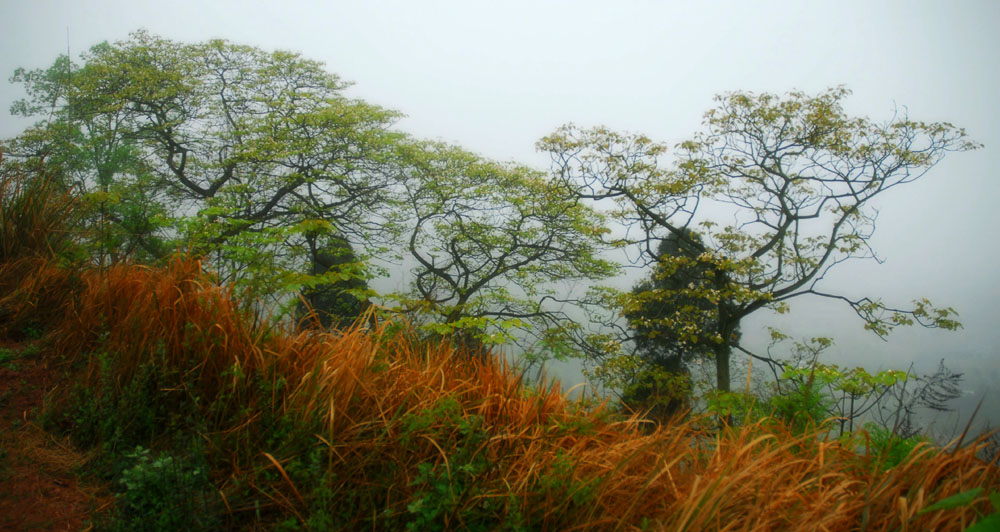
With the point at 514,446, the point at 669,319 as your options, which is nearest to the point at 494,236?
the point at 669,319

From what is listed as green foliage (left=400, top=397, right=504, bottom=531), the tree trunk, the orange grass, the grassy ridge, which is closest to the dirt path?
the grassy ridge

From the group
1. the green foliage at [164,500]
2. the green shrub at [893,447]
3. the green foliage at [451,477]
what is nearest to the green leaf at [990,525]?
the green foliage at [451,477]

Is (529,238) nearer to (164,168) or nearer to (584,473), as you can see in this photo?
(164,168)

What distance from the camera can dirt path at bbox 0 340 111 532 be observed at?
1646mm

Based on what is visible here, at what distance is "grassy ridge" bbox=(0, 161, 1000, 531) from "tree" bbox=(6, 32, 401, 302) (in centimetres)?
790

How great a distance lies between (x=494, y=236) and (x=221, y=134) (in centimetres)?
674

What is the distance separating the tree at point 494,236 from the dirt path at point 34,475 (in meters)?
8.82

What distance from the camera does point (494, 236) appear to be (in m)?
11.7

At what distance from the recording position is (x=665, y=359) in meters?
10.5

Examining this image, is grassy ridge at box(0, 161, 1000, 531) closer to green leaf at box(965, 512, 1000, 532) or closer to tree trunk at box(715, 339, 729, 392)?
green leaf at box(965, 512, 1000, 532)

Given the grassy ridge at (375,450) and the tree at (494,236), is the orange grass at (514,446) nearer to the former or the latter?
the grassy ridge at (375,450)

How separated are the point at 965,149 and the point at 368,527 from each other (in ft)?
37.3

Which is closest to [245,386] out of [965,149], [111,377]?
[111,377]

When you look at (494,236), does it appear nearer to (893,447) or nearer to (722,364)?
(722,364)
